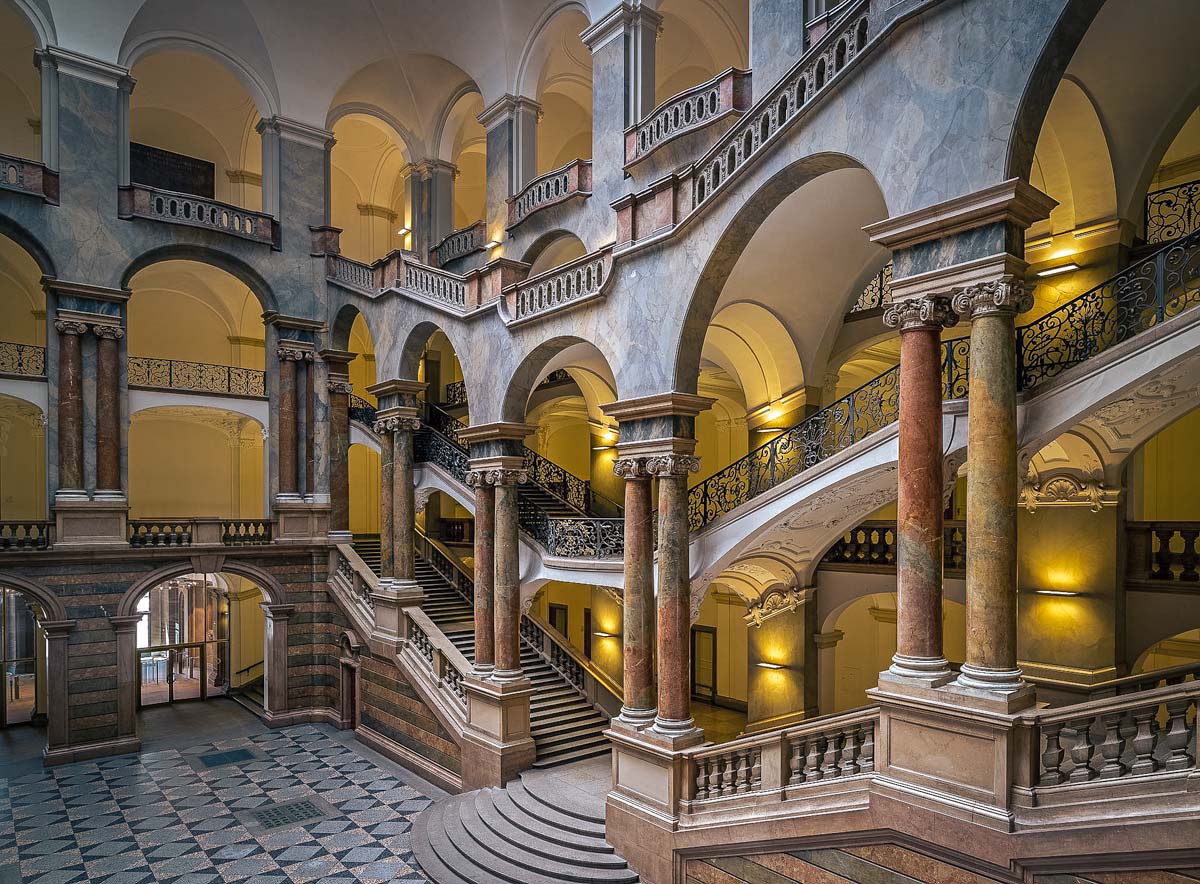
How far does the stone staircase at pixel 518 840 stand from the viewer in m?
9.33

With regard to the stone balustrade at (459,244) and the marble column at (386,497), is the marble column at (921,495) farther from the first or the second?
the stone balustrade at (459,244)

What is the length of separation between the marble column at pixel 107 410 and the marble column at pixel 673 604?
11.8m

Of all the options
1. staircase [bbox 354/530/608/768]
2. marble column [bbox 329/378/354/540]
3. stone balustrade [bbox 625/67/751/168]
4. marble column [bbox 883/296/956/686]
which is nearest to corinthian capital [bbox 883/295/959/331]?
marble column [bbox 883/296/956/686]

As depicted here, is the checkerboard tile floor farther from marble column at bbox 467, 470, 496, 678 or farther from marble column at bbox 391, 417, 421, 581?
marble column at bbox 391, 417, 421, 581

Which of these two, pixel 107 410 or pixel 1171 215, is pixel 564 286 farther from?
pixel 107 410

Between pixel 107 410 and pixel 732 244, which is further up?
pixel 732 244

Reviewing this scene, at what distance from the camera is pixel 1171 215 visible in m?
9.72

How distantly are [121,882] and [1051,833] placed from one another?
1088 cm

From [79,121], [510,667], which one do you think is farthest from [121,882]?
[79,121]

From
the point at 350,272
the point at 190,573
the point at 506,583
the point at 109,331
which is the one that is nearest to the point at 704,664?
the point at 506,583

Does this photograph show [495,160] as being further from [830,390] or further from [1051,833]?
[1051,833]

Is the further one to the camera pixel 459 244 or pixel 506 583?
pixel 459 244

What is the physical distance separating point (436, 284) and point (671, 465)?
7505 millimetres

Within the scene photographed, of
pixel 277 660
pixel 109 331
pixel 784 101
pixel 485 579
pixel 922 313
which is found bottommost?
pixel 277 660
